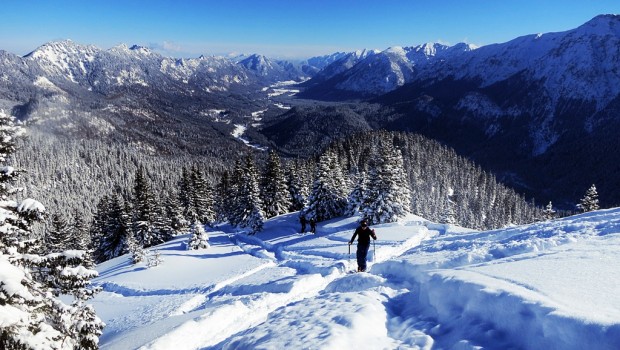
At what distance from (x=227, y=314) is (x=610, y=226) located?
53.4ft

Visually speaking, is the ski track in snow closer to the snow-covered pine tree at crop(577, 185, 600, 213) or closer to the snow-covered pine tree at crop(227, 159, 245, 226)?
the snow-covered pine tree at crop(227, 159, 245, 226)

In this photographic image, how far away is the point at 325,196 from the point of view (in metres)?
48.5

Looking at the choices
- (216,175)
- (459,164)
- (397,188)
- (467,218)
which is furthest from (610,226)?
(216,175)

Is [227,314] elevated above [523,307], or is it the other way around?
[523,307]

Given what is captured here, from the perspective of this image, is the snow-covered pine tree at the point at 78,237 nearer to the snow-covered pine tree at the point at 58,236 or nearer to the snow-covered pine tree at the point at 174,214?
the snow-covered pine tree at the point at 58,236

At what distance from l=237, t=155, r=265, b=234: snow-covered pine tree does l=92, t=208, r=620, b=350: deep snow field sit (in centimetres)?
2242

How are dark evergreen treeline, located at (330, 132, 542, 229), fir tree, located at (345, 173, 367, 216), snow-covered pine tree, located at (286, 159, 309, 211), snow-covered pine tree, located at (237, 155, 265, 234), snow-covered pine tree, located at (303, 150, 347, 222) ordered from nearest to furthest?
fir tree, located at (345, 173, 367, 216) < snow-covered pine tree, located at (237, 155, 265, 234) < snow-covered pine tree, located at (303, 150, 347, 222) < snow-covered pine tree, located at (286, 159, 309, 211) < dark evergreen treeline, located at (330, 132, 542, 229)

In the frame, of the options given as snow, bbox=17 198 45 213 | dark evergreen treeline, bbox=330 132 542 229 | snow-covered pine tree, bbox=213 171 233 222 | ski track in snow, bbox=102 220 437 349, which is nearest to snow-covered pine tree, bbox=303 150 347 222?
ski track in snow, bbox=102 220 437 349

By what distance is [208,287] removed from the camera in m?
22.6

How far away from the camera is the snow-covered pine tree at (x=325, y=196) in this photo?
48.2 m

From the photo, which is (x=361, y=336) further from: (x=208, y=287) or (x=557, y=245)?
(x=208, y=287)

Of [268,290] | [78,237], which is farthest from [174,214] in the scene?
[268,290]

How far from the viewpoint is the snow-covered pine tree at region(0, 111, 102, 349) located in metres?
7.97

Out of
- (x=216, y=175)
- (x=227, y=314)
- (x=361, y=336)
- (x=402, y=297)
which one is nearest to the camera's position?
(x=361, y=336)
